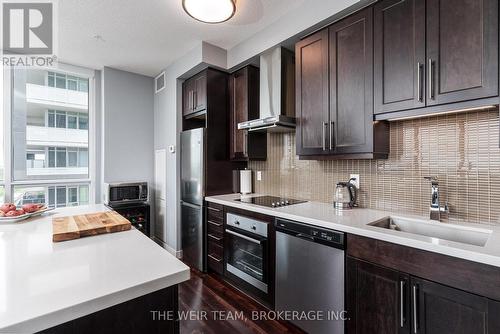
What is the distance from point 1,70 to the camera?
2.96 m

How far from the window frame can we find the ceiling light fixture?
8.50 feet

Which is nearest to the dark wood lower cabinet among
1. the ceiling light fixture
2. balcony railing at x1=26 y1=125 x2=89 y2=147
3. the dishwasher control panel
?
the dishwasher control panel

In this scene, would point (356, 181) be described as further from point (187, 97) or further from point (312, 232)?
point (187, 97)

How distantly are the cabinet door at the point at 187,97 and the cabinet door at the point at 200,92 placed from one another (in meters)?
0.09

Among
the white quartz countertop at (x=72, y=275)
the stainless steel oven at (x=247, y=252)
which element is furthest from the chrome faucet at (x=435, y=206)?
the white quartz countertop at (x=72, y=275)

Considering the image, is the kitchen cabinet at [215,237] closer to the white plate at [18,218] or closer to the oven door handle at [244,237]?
the oven door handle at [244,237]

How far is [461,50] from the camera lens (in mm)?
1301

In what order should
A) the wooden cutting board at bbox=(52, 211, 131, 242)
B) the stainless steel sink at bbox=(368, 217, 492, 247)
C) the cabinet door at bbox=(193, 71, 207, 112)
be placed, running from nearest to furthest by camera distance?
the wooden cutting board at bbox=(52, 211, 131, 242)
the stainless steel sink at bbox=(368, 217, 492, 247)
the cabinet door at bbox=(193, 71, 207, 112)

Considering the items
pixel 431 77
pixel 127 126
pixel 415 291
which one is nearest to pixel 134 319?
pixel 415 291

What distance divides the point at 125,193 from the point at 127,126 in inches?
42.0

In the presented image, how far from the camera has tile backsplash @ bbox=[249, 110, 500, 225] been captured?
1.44 meters

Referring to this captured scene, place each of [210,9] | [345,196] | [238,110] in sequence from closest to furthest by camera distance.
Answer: [210,9]
[345,196]
[238,110]

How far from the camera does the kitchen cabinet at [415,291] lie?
1027 millimetres

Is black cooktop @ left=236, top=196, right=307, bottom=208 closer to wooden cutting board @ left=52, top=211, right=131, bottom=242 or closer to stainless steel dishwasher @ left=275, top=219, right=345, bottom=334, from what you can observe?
stainless steel dishwasher @ left=275, top=219, right=345, bottom=334
